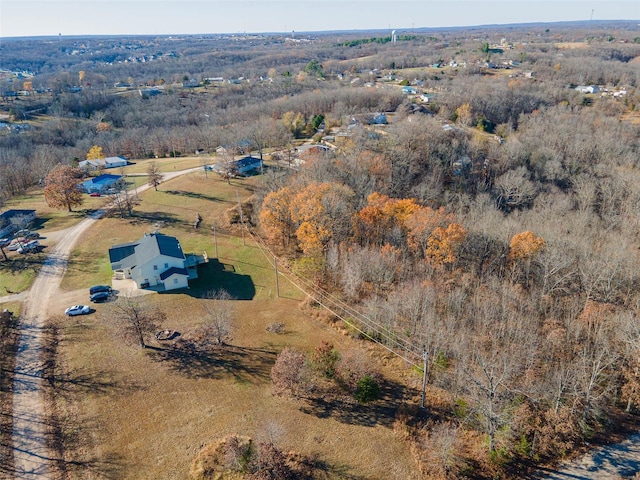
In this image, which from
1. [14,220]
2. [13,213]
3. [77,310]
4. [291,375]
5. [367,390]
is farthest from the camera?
[13,213]

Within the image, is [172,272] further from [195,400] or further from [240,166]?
[240,166]

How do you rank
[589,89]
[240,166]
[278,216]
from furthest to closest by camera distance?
[589,89] < [240,166] < [278,216]

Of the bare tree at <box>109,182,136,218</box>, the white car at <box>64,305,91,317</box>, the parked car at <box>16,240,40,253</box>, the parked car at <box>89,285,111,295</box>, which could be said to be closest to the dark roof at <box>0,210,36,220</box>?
the parked car at <box>16,240,40,253</box>

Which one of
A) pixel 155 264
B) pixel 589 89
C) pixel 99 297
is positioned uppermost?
pixel 589 89

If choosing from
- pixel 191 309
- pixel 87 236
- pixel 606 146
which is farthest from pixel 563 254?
pixel 87 236

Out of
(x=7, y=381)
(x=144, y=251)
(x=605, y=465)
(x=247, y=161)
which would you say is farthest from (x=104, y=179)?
(x=605, y=465)

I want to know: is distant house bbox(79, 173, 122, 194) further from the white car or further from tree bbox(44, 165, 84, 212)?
the white car

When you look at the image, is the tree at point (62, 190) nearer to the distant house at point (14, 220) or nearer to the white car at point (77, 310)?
the distant house at point (14, 220)
